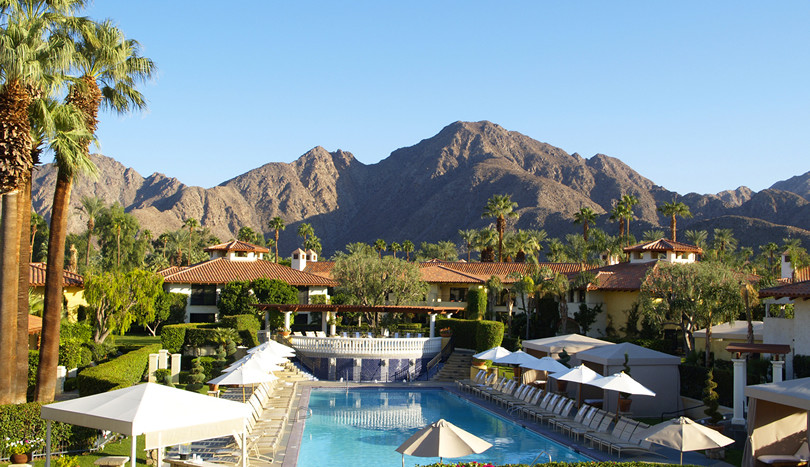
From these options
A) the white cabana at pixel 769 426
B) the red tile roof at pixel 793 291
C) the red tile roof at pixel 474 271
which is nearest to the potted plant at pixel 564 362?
the red tile roof at pixel 793 291

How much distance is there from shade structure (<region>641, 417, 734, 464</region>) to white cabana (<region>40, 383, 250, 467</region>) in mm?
9006

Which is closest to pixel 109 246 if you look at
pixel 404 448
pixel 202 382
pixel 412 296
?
pixel 412 296

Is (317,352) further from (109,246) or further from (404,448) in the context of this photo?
(109,246)

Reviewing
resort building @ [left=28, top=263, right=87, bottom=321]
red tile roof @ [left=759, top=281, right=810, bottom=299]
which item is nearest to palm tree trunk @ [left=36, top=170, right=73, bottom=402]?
resort building @ [left=28, top=263, right=87, bottom=321]

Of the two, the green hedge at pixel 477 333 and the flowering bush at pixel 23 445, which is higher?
the green hedge at pixel 477 333

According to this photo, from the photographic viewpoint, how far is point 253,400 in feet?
73.4

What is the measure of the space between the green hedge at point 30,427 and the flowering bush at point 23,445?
9 cm

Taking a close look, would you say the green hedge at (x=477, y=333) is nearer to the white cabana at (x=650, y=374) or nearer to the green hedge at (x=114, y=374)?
the white cabana at (x=650, y=374)

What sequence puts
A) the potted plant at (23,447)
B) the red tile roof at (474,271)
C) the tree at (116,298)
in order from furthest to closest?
the red tile roof at (474,271) < the tree at (116,298) < the potted plant at (23,447)

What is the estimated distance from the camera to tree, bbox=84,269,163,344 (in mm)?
32094

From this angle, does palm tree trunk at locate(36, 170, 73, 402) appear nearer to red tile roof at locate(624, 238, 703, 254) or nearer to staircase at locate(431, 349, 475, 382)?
staircase at locate(431, 349, 475, 382)

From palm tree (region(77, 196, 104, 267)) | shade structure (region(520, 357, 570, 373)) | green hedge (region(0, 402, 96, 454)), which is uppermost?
palm tree (region(77, 196, 104, 267))

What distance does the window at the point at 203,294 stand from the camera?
49.4 metres

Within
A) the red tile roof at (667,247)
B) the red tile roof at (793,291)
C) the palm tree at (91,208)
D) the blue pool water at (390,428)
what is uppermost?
the palm tree at (91,208)
